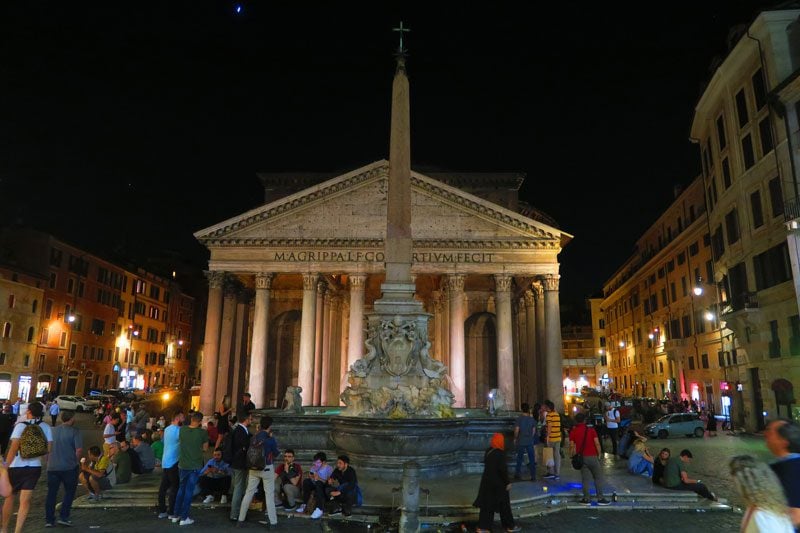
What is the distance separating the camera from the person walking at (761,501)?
3328 mm

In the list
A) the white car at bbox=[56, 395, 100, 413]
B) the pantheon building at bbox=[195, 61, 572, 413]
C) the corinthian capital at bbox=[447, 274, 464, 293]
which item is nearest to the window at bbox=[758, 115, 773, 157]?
the pantheon building at bbox=[195, 61, 572, 413]

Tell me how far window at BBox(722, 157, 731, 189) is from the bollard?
23.5 metres

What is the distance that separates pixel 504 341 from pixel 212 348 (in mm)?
15206

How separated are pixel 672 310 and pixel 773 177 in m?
22.0

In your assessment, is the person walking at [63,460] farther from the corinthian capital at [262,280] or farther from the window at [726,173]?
the window at [726,173]

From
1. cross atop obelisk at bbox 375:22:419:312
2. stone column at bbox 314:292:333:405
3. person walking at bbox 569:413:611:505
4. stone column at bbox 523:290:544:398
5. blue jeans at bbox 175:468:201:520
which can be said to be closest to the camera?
blue jeans at bbox 175:468:201:520

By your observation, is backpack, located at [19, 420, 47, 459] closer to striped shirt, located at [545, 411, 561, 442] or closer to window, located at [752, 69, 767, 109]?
striped shirt, located at [545, 411, 561, 442]

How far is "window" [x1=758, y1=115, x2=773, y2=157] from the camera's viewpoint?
20953mm

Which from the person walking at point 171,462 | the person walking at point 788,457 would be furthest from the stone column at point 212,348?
the person walking at point 788,457

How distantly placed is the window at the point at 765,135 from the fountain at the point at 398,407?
16.3 meters

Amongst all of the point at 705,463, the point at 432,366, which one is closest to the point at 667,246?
the point at 705,463

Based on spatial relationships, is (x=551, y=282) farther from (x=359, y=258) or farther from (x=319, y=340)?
(x=319, y=340)

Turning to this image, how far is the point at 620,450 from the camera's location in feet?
50.8

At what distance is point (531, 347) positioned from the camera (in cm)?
3528
